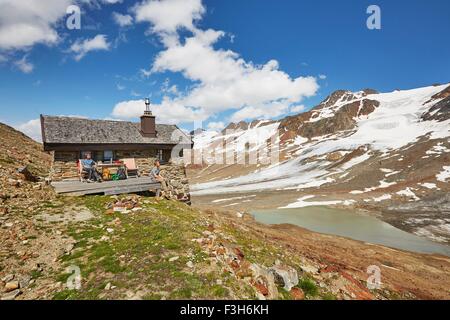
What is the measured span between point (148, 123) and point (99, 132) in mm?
4550

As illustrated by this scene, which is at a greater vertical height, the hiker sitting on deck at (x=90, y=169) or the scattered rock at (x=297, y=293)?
the hiker sitting on deck at (x=90, y=169)

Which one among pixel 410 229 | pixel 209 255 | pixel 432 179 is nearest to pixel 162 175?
pixel 209 255

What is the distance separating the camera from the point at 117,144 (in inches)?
940

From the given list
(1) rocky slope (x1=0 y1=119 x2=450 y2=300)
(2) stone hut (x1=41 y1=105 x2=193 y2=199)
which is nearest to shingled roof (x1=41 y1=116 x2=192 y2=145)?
(2) stone hut (x1=41 y1=105 x2=193 y2=199)

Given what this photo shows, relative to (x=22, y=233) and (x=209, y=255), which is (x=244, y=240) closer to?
(x=209, y=255)

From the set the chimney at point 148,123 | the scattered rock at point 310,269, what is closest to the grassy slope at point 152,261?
the scattered rock at point 310,269

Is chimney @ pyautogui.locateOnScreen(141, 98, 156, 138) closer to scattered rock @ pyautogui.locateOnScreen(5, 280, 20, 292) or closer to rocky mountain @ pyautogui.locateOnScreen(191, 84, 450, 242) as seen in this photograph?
scattered rock @ pyautogui.locateOnScreen(5, 280, 20, 292)

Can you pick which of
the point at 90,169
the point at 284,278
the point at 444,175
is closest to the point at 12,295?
the point at 284,278

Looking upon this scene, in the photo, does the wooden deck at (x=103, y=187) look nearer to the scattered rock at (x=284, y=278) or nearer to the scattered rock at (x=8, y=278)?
the scattered rock at (x=8, y=278)

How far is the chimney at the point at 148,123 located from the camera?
2608 centimetres

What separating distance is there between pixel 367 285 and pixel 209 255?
30.3ft

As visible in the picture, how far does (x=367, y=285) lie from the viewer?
540 inches

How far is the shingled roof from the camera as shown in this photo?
70.8 ft

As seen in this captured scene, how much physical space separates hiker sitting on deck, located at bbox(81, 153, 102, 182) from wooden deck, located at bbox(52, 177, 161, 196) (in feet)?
4.90
